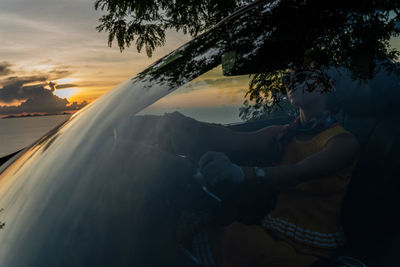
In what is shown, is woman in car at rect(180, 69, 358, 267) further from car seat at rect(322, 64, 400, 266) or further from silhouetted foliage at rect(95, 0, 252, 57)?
silhouetted foliage at rect(95, 0, 252, 57)

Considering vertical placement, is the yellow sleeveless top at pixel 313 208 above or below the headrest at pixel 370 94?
below

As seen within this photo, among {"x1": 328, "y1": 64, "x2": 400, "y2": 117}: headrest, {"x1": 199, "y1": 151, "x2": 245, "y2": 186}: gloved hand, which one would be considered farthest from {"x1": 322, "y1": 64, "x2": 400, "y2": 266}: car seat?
{"x1": 199, "y1": 151, "x2": 245, "y2": 186}: gloved hand

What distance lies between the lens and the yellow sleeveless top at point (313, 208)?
75 centimetres

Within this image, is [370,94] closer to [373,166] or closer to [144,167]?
[373,166]

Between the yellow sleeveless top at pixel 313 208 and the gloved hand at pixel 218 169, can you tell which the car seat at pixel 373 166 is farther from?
the gloved hand at pixel 218 169

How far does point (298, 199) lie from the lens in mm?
792

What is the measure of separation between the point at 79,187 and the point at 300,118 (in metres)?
0.77

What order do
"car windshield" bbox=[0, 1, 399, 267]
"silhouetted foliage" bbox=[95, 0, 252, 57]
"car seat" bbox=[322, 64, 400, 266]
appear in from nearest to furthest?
"car seat" bbox=[322, 64, 400, 266]
"car windshield" bbox=[0, 1, 399, 267]
"silhouetted foliage" bbox=[95, 0, 252, 57]

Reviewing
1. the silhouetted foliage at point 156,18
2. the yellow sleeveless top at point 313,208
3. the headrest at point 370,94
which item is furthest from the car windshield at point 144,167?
the silhouetted foliage at point 156,18

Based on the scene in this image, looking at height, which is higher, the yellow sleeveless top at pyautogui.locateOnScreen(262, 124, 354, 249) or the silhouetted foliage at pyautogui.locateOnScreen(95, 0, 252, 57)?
the silhouetted foliage at pyautogui.locateOnScreen(95, 0, 252, 57)

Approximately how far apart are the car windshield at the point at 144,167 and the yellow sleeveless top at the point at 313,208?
0.11 m

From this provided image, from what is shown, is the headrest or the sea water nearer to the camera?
the headrest

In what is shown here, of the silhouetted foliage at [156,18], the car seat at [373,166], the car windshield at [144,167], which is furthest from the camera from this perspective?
the silhouetted foliage at [156,18]

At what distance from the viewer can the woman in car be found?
0.75 m
